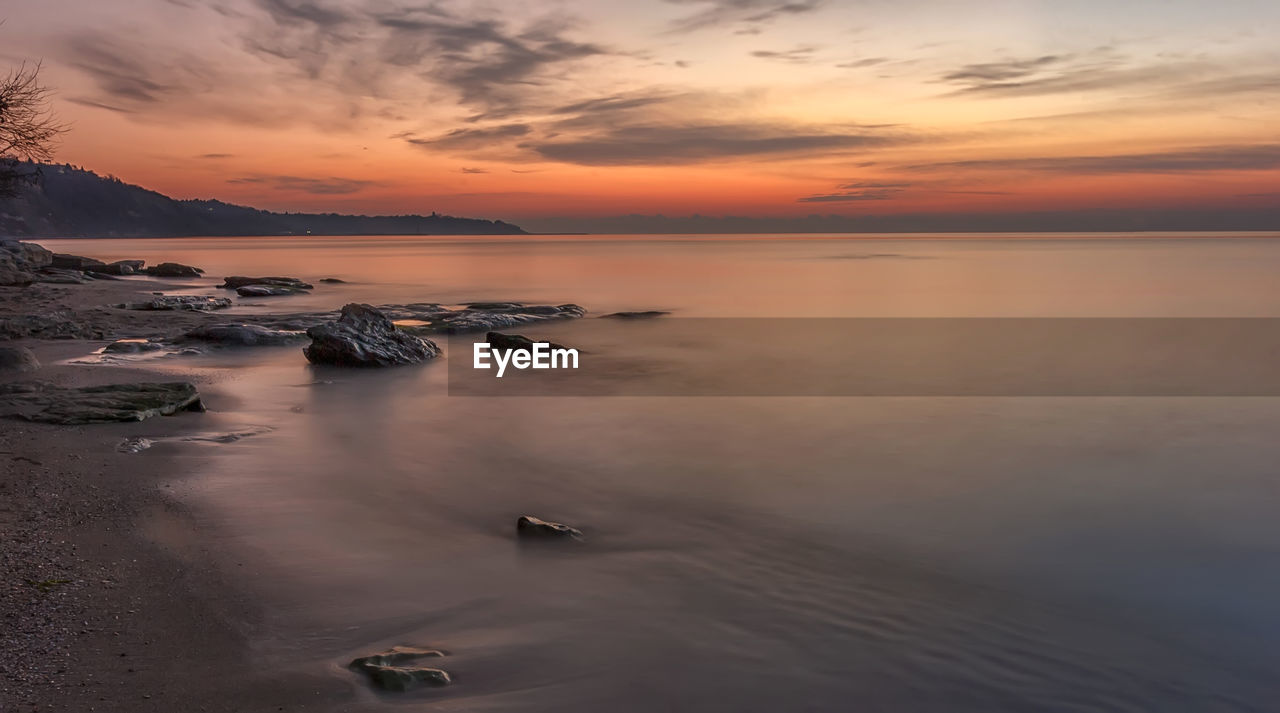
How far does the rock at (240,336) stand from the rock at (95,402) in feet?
21.3

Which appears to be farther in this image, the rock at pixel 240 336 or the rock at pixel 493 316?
the rock at pixel 493 316

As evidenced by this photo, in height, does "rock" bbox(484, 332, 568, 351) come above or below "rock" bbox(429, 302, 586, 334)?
below

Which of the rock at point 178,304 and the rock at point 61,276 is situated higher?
the rock at point 61,276

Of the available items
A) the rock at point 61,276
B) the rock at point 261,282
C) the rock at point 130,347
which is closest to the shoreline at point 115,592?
the rock at point 130,347

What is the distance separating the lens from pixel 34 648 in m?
3.73

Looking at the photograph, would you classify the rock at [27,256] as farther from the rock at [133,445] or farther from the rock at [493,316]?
the rock at [133,445]

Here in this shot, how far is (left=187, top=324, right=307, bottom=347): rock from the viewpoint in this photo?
16.0 m

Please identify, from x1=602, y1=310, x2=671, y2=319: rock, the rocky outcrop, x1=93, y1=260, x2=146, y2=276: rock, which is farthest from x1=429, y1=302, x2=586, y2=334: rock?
x1=93, y1=260, x2=146, y2=276: rock

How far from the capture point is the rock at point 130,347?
14.3 metres

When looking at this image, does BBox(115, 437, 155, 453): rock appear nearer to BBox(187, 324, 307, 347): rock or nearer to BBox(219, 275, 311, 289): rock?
BBox(187, 324, 307, 347): rock

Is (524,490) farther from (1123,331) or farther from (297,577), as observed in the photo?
(1123,331)

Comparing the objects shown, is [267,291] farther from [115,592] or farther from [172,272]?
[115,592]

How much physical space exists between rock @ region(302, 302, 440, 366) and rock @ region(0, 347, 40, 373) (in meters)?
3.83

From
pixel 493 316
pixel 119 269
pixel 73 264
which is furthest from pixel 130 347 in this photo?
pixel 73 264
